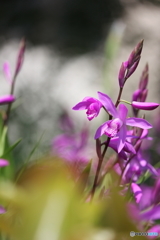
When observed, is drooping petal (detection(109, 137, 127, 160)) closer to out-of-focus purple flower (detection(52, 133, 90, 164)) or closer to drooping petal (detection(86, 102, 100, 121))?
drooping petal (detection(86, 102, 100, 121))

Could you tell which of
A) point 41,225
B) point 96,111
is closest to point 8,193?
point 41,225

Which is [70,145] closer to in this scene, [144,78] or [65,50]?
[144,78]

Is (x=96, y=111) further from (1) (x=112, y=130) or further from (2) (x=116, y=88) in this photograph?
(2) (x=116, y=88)

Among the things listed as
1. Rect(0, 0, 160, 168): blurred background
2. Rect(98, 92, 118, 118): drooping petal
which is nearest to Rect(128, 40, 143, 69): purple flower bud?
Rect(98, 92, 118, 118): drooping petal

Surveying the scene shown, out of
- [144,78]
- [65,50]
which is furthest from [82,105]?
[65,50]

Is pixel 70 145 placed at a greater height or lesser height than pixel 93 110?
lesser

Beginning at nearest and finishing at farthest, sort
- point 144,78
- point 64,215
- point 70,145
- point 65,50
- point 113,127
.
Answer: point 64,215
point 113,127
point 144,78
point 70,145
point 65,50

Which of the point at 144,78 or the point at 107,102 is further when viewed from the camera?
the point at 144,78
